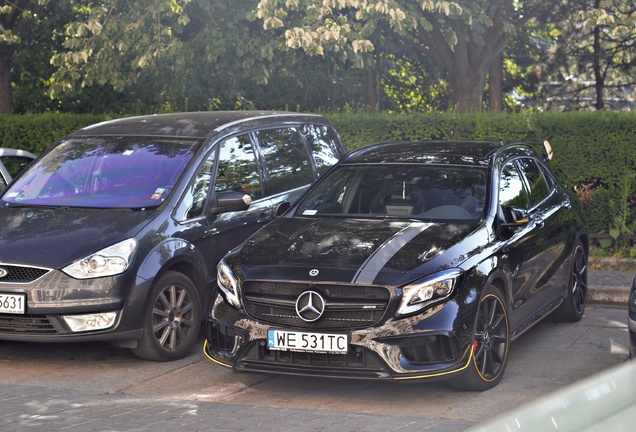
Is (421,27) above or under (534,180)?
above

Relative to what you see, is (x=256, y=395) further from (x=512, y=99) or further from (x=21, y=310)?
(x=512, y=99)

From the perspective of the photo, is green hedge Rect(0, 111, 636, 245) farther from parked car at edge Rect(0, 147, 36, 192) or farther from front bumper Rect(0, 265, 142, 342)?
front bumper Rect(0, 265, 142, 342)

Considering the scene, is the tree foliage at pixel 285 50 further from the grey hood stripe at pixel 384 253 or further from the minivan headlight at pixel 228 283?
the minivan headlight at pixel 228 283

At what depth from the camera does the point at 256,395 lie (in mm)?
6844

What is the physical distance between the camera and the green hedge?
12.2 meters

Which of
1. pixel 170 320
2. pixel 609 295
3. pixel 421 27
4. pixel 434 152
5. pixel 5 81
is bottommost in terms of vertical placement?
pixel 609 295

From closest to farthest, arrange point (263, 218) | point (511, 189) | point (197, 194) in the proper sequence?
point (511, 189)
point (197, 194)
point (263, 218)

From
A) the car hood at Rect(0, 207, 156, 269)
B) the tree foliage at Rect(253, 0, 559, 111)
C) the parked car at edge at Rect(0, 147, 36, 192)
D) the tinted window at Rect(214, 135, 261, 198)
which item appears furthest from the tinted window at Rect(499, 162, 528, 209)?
the tree foliage at Rect(253, 0, 559, 111)

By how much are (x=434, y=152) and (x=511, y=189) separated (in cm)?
67

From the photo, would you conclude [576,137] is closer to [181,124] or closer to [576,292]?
[576,292]

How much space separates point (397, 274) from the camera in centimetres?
642

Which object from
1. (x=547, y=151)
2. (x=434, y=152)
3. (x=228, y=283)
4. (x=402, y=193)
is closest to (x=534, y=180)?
(x=434, y=152)

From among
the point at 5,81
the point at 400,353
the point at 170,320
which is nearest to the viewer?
the point at 400,353

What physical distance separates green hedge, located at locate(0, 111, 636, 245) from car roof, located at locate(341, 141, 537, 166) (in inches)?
150
